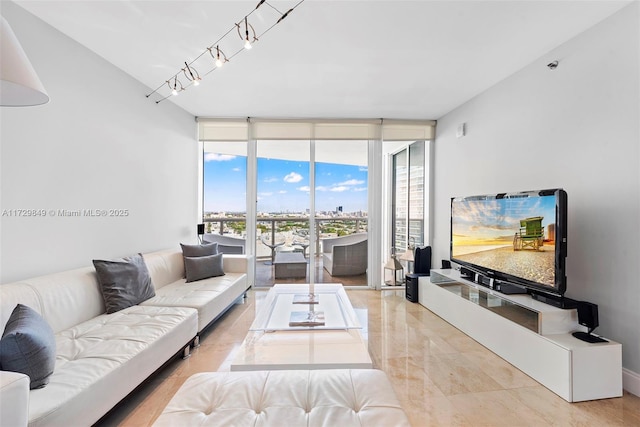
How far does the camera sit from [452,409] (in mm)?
1731

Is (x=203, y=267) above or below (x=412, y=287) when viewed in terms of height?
above

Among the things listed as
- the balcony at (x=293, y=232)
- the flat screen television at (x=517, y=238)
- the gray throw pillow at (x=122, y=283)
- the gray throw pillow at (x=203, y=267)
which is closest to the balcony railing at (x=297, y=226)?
the balcony at (x=293, y=232)

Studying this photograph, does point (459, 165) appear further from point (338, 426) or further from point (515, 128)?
point (338, 426)

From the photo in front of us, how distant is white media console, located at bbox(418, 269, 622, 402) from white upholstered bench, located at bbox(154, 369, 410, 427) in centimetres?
133

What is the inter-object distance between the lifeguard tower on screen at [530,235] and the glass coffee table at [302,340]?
1.51 m

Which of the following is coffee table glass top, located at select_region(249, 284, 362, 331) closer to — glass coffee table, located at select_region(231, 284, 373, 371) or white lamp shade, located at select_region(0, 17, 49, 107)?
glass coffee table, located at select_region(231, 284, 373, 371)

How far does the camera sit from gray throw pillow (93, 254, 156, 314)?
2.26m

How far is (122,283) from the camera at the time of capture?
233 centimetres

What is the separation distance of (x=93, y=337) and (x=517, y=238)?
3.23 metres

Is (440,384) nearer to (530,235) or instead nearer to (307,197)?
(530,235)

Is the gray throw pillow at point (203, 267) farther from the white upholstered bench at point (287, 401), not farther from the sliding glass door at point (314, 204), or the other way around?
the white upholstered bench at point (287, 401)

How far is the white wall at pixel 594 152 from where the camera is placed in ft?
6.18

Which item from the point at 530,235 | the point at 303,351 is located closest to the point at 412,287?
the point at 530,235

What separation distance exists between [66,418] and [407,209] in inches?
171
